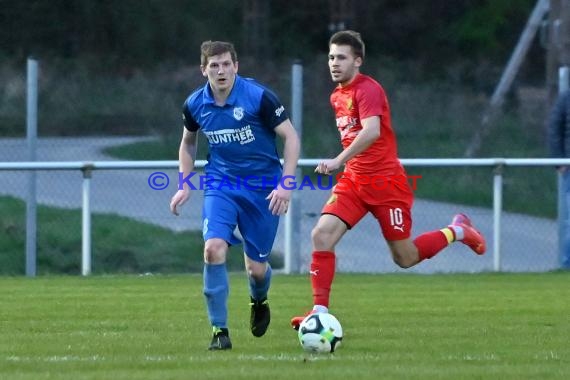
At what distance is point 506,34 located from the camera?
38.7 meters

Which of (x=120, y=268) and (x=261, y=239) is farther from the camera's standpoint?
(x=120, y=268)

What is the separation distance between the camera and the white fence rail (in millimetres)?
14164

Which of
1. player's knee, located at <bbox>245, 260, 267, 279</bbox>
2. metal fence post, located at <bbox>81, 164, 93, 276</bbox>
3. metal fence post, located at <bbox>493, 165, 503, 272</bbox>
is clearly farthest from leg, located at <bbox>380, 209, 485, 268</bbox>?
metal fence post, located at <bbox>81, 164, 93, 276</bbox>

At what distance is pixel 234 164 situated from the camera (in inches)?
337

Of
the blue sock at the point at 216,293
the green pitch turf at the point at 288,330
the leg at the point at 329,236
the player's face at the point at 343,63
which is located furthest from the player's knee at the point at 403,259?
the blue sock at the point at 216,293

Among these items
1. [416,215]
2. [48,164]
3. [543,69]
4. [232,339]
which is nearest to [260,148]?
[232,339]

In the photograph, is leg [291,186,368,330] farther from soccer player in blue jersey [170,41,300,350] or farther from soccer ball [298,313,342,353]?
soccer ball [298,313,342,353]

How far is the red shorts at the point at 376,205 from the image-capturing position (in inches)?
366

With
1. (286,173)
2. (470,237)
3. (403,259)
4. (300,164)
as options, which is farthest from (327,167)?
(300,164)

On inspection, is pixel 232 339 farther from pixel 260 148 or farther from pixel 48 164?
pixel 48 164

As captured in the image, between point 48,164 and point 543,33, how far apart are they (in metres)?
8.25

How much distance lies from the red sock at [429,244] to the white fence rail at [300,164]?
408 cm

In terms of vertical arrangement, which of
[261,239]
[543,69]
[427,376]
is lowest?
[427,376]

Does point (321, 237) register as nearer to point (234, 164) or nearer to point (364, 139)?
point (364, 139)
